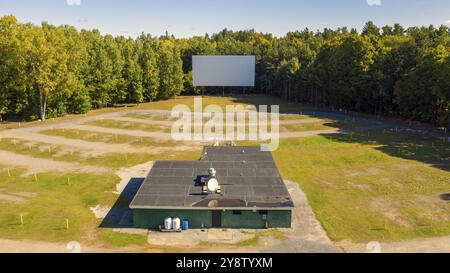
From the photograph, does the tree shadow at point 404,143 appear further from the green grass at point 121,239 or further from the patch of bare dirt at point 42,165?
the patch of bare dirt at point 42,165

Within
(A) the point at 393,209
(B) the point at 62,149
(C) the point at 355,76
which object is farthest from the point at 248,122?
(A) the point at 393,209

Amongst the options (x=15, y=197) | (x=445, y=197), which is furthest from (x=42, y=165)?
(x=445, y=197)

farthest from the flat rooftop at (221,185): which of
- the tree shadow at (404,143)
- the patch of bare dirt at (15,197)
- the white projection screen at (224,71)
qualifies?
the white projection screen at (224,71)

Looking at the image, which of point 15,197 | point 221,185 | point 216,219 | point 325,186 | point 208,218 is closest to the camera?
point 208,218

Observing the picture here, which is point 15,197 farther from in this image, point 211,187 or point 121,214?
point 211,187

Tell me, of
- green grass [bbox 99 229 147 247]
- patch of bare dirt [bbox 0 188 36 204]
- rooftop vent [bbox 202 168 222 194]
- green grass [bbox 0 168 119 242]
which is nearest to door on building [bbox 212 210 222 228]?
rooftop vent [bbox 202 168 222 194]
